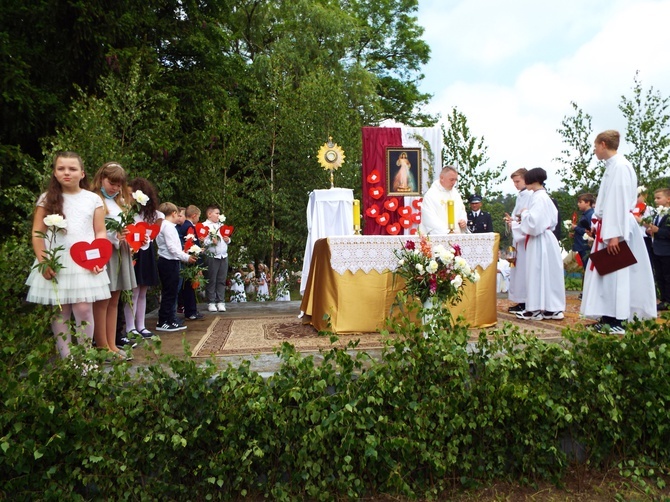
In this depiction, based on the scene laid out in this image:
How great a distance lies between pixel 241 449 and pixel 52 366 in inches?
47.2

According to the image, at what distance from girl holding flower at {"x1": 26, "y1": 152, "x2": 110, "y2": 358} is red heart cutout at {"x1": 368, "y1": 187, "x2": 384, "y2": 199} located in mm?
6492

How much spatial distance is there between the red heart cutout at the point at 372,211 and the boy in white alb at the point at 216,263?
9.04 ft

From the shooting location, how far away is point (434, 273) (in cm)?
495

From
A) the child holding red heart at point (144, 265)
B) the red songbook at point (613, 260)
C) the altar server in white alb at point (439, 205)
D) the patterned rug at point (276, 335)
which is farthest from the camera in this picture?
the altar server in white alb at point (439, 205)

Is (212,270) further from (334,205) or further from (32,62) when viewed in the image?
(32,62)

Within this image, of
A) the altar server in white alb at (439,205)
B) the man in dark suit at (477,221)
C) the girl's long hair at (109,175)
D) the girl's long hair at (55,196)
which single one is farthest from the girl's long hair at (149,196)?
the man in dark suit at (477,221)

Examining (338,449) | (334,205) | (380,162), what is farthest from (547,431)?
(380,162)

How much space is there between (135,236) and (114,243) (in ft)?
0.82

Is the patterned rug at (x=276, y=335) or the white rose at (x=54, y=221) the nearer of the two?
the white rose at (x=54, y=221)

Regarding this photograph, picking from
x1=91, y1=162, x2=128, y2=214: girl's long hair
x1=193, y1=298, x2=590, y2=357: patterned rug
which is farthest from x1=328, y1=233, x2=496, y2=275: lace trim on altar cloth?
x1=91, y1=162, x2=128, y2=214: girl's long hair

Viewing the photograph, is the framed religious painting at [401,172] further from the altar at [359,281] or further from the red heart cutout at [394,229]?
the altar at [359,281]

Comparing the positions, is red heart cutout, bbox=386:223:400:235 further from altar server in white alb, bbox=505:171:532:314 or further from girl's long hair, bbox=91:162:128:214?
girl's long hair, bbox=91:162:128:214

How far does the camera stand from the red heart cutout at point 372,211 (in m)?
10.1

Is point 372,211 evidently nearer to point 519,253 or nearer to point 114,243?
point 519,253
